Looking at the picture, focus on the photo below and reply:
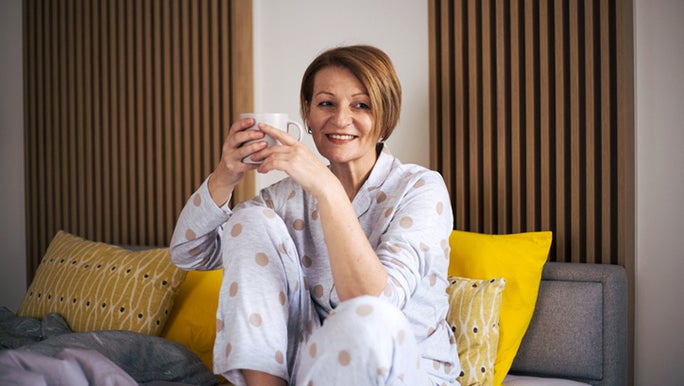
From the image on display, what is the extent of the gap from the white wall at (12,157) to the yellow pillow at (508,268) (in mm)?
2611

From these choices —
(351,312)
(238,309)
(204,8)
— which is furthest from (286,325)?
(204,8)

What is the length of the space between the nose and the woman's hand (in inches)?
12.0

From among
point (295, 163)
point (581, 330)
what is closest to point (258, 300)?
point (295, 163)

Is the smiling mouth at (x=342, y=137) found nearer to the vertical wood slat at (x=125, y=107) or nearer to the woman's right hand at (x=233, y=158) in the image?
the woman's right hand at (x=233, y=158)

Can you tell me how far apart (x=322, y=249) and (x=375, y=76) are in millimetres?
486

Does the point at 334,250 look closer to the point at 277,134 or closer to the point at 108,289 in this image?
the point at 277,134

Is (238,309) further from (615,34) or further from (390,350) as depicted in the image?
(615,34)

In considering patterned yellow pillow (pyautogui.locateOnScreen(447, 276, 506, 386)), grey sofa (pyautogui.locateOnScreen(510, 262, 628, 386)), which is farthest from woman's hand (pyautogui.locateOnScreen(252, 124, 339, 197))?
grey sofa (pyautogui.locateOnScreen(510, 262, 628, 386))

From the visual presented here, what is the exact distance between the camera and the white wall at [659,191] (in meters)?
2.25

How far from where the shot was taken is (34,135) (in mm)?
3713

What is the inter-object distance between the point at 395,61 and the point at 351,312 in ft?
5.53

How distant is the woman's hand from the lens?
1557 millimetres

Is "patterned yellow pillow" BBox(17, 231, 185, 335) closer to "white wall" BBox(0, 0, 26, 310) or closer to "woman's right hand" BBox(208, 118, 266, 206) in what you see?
"woman's right hand" BBox(208, 118, 266, 206)

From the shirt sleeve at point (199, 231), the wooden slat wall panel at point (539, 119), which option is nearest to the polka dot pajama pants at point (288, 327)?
the shirt sleeve at point (199, 231)
